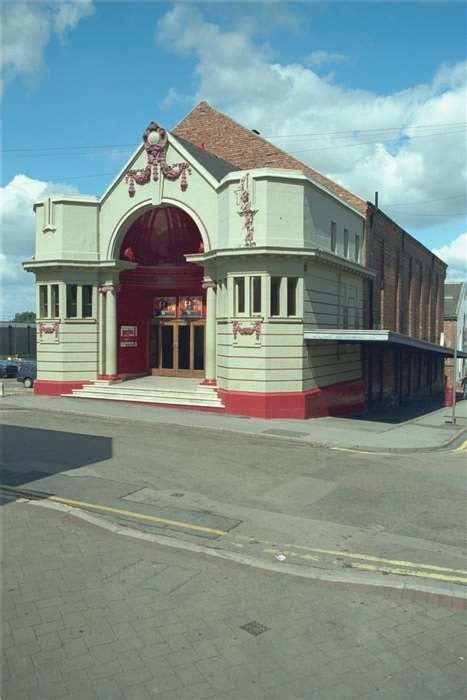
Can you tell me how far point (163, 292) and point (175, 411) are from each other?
8497 millimetres

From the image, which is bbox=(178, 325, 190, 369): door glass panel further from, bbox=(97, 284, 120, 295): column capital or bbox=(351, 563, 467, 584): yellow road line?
bbox=(351, 563, 467, 584): yellow road line

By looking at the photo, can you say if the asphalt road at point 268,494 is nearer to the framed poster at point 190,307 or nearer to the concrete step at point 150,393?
the concrete step at point 150,393

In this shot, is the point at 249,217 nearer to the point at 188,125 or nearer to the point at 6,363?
the point at 188,125

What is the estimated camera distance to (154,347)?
96.2ft

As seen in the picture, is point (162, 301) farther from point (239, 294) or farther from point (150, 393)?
point (239, 294)

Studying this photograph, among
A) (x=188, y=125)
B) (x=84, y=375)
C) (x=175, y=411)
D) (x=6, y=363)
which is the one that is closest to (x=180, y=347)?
(x=84, y=375)

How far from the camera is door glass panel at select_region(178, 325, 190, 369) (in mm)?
28469

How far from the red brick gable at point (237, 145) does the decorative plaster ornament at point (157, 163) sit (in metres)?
6.67

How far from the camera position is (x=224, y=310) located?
22656 mm

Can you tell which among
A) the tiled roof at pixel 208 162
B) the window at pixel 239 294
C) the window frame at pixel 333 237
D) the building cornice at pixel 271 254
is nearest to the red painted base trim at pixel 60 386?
the building cornice at pixel 271 254

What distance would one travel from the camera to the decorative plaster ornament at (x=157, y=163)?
24062 mm

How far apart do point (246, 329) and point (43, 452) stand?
9.06m

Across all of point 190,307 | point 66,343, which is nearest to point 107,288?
point 66,343

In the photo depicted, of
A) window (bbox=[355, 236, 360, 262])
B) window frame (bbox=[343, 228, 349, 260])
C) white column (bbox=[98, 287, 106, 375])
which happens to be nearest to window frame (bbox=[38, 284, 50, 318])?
white column (bbox=[98, 287, 106, 375])
